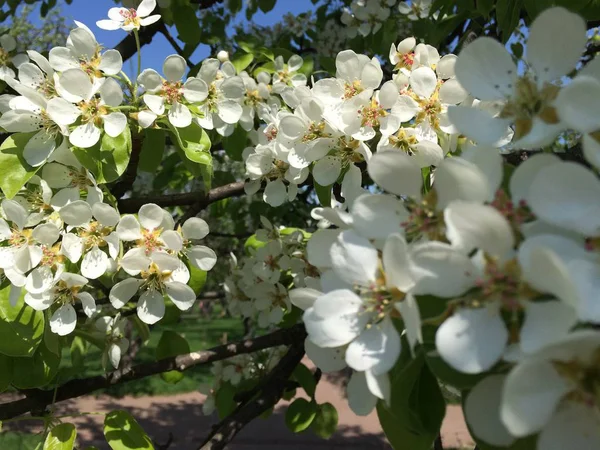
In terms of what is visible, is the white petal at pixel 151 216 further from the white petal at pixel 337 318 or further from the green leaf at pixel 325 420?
the green leaf at pixel 325 420

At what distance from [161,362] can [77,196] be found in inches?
33.2

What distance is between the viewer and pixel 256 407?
2.43m

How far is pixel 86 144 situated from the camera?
150 centimetres

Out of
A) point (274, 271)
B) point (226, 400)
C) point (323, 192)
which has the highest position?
point (323, 192)

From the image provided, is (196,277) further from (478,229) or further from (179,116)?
(478,229)

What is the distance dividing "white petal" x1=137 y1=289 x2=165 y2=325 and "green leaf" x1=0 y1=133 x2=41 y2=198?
0.46m

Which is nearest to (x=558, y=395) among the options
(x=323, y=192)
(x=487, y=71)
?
(x=487, y=71)

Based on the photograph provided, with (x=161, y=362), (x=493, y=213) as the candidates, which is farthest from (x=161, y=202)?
(x=493, y=213)

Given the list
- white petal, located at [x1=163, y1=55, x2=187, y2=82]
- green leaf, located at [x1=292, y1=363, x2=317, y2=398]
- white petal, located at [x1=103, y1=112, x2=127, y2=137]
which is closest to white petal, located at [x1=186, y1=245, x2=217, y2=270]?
white petal, located at [x1=103, y1=112, x2=127, y2=137]

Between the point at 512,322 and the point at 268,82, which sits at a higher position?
the point at 512,322

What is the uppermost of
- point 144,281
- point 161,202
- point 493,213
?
point 493,213

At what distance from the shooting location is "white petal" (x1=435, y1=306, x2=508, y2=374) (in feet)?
2.25

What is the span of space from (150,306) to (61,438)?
0.52m

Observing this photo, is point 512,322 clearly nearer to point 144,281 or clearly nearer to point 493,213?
point 493,213
